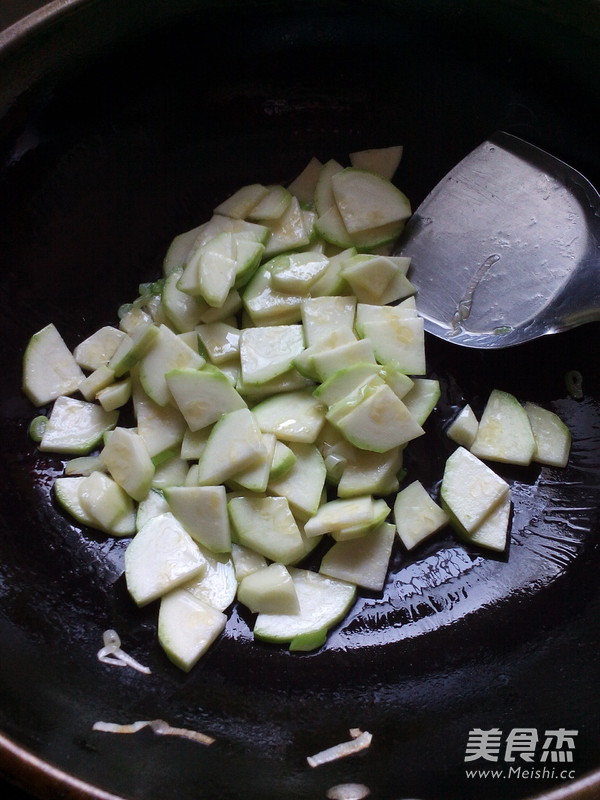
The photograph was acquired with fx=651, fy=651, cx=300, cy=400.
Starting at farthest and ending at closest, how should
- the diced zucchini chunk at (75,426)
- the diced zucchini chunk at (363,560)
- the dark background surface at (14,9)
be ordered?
the dark background surface at (14,9)
the diced zucchini chunk at (75,426)
the diced zucchini chunk at (363,560)

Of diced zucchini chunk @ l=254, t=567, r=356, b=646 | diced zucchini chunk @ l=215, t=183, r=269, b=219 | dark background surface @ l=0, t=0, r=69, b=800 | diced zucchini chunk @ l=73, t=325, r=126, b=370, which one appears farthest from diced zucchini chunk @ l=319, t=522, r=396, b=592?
dark background surface @ l=0, t=0, r=69, b=800

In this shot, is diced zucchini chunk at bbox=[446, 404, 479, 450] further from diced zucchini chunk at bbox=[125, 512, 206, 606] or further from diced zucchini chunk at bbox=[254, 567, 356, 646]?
diced zucchini chunk at bbox=[125, 512, 206, 606]

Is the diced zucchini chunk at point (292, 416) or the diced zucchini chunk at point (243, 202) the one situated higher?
the diced zucchini chunk at point (243, 202)

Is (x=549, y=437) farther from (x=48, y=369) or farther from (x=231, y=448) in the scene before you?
(x=48, y=369)

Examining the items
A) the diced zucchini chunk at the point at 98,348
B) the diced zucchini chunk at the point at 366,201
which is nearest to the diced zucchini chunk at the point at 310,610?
the diced zucchini chunk at the point at 98,348

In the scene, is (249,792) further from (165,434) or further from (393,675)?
(165,434)

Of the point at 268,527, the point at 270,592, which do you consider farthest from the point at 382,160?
the point at 270,592

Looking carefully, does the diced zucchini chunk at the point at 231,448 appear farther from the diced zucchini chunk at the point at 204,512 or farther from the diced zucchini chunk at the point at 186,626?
the diced zucchini chunk at the point at 186,626
